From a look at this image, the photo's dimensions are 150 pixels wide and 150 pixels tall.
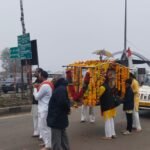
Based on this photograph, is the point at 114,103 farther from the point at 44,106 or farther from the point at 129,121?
the point at 44,106

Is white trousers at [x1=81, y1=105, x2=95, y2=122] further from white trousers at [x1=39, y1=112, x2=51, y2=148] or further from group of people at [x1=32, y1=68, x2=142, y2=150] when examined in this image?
white trousers at [x1=39, y1=112, x2=51, y2=148]

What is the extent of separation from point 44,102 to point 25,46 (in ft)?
35.5

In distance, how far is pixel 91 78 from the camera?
12.2 m

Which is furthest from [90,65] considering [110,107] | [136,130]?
[136,130]

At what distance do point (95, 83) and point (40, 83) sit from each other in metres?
2.32

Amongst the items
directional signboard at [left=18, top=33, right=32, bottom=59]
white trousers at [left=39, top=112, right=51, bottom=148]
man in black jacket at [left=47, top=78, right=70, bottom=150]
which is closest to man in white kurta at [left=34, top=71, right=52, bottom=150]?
white trousers at [left=39, top=112, right=51, bottom=148]

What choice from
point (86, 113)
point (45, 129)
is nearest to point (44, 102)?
point (45, 129)

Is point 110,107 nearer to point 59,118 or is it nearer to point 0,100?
point 59,118

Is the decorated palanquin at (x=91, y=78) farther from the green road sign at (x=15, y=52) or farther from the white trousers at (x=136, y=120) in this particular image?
the green road sign at (x=15, y=52)

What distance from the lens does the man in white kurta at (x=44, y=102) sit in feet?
32.2

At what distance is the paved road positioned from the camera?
1077 cm

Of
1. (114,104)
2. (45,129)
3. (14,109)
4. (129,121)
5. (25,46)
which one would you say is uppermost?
(25,46)

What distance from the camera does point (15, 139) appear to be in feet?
38.5

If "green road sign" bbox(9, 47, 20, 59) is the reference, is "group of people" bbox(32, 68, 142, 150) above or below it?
below
